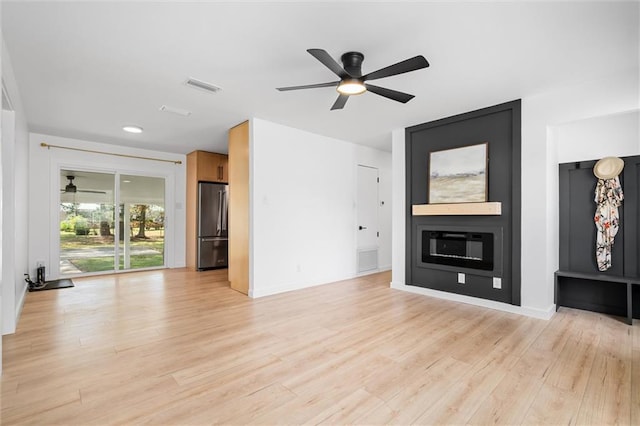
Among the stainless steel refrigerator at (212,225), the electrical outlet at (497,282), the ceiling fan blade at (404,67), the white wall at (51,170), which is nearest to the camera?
the ceiling fan blade at (404,67)

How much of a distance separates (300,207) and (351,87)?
2.64 meters

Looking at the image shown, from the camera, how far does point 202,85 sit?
3.36 meters

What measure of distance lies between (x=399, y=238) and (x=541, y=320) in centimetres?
211

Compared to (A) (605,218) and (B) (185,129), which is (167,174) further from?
(A) (605,218)

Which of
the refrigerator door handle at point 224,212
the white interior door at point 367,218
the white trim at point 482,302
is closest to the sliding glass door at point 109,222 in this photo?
the refrigerator door handle at point 224,212

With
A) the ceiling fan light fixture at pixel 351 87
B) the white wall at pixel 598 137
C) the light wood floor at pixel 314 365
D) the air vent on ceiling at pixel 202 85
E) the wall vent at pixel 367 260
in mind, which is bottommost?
the light wood floor at pixel 314 365

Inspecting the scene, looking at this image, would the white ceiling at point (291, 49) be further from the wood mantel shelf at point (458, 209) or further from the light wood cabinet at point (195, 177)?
the light wood cabinet at point (195, 177)

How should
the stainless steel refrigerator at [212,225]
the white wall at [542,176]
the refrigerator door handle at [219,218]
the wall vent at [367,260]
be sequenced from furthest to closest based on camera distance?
the refrigerator door handle at [219,218] < the stainless steel refrigerator at [212,225] < the wall vent at [367,260] < the white wall at [542,176]

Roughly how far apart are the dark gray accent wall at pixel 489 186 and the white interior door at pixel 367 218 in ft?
4.27

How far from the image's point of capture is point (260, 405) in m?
1.93

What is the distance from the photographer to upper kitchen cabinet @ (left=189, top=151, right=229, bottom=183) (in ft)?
22.4

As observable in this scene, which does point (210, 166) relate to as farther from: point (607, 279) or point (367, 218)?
point (607, 279)

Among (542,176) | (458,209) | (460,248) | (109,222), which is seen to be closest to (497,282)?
(460,248)

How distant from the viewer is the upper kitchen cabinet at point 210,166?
6828mm
